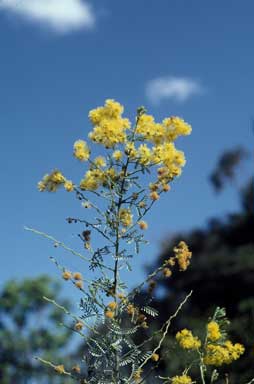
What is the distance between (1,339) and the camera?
22406 mm

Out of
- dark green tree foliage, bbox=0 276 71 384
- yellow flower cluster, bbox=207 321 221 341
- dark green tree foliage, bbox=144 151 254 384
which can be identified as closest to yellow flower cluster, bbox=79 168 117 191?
yellow flower cluster, bbox=207 321 221 341

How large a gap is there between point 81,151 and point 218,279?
7.29 metres

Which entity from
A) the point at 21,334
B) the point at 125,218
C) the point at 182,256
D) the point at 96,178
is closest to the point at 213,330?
the point at 182,256

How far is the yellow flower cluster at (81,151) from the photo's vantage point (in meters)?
4.85

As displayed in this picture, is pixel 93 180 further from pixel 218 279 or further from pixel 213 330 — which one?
pixel 218 279

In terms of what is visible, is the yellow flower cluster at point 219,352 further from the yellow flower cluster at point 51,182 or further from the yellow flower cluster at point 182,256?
the yellow flower cluster at point 51,182

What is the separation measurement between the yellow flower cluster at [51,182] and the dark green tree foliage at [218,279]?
615cm

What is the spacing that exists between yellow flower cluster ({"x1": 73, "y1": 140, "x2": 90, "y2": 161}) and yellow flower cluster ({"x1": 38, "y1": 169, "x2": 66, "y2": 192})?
0.16 m

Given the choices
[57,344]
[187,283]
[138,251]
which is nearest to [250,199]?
[187,283]

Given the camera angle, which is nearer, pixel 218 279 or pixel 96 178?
pixel 96 178

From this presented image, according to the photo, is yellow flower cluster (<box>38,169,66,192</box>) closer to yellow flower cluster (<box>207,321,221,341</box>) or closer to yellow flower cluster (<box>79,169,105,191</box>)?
yellow flower cluster (<box>79,169,105,191</box>)

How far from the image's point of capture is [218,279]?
1180 centimetres

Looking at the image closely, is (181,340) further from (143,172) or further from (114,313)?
(143,172)

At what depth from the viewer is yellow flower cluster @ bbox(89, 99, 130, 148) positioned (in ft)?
15.8
